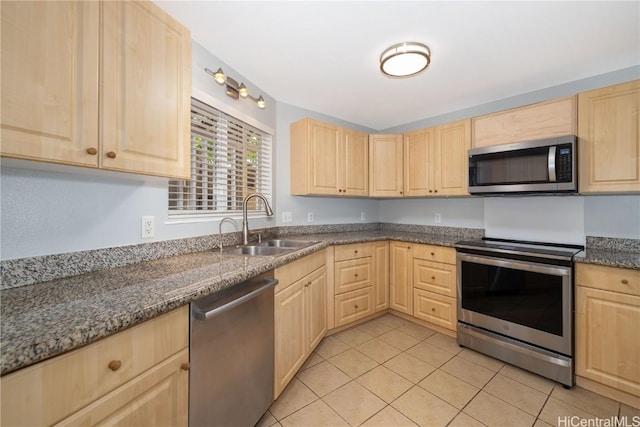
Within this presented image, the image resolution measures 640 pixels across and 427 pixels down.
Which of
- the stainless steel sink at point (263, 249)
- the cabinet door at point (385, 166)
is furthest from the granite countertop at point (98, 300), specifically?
the cabinet door at point (385, 166)

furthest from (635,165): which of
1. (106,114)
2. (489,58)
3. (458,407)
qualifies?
(106,114)

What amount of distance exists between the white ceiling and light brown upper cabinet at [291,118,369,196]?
1.26 feet

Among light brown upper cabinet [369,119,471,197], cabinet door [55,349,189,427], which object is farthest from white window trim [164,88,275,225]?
light brown upper cabinet [369,119,471,197]

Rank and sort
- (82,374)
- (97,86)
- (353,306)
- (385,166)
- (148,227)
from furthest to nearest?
1. (385,166)
2. (353,306)
3. (148,227)
4. (97,86)
5. (82,374)

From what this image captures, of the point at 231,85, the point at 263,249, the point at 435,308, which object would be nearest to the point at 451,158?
the point at 435,308

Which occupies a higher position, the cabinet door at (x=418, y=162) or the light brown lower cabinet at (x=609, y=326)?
the cabinet door at (x=418, y=162)

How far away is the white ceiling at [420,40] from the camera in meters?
1.47

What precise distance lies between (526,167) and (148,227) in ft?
9.43

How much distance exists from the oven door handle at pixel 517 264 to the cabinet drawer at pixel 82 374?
2312mm

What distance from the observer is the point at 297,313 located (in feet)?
6.05

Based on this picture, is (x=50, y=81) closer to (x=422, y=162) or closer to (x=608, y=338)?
(x=422, y=162)

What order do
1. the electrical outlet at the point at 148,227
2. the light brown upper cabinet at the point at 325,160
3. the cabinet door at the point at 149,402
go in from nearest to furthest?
the cabinet door at the point at 149,402 → the electrical outlet at the point at 148,227 → the light brown upper cabinet at the point at 325,160

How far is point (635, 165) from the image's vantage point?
1.78 m

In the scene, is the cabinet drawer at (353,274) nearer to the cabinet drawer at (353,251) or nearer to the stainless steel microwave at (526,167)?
the cabinet drawer at (353,251)
